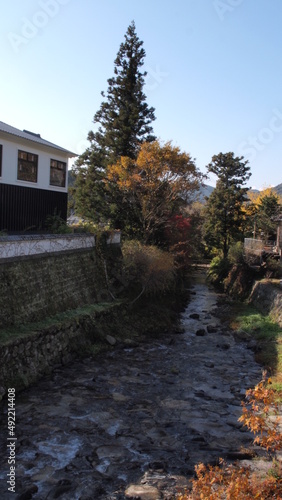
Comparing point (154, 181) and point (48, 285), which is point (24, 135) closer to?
point (48, 285)

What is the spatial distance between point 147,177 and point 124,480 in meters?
17.5

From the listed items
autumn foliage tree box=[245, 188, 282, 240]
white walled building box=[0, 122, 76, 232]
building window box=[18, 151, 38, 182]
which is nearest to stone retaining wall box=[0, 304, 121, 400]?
white walled building box=[0, 122, 76, 232]

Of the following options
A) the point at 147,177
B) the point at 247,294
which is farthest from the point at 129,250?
the point at 247,294

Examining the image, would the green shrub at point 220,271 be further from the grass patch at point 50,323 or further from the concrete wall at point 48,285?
the grass patch at point 50,323

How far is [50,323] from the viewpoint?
13.2 meters

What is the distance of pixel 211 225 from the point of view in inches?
1549

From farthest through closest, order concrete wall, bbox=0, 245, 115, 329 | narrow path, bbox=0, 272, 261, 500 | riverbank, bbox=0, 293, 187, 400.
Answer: concrete wall, bbox=0, 245, 115, 329 < riverbank, bbox=0, 293, 187, 400 < narrow path, bbox=0, 272, 261, 500

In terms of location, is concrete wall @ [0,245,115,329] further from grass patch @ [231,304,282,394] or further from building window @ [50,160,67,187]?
grass patch @ [231,304,282,394]

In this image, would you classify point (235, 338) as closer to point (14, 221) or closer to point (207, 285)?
point (14, 221)

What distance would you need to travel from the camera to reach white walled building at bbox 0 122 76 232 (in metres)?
16.1

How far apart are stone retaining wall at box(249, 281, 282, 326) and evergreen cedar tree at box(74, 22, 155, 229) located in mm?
11810

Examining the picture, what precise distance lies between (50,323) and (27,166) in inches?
303

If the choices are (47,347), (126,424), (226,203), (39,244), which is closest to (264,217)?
(226,203)

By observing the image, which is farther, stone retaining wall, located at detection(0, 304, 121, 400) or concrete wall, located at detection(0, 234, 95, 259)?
concrete wall, located at detection(0, 234, 95, 259)
